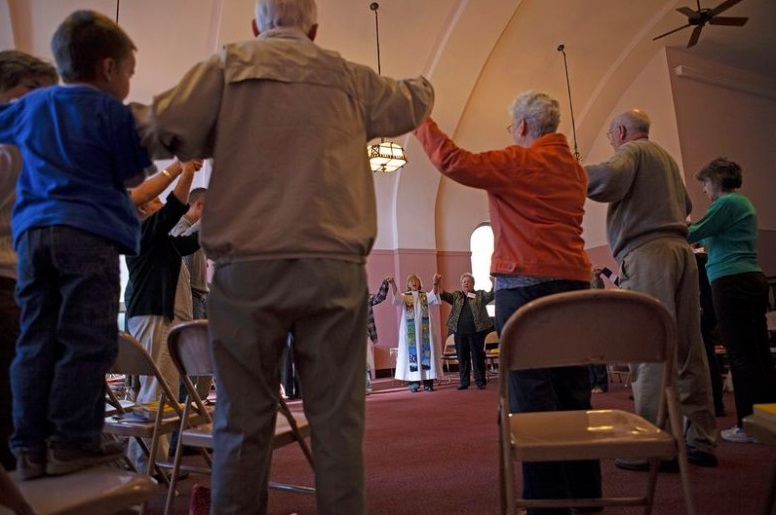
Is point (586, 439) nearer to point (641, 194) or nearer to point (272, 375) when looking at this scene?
point (272, 375)

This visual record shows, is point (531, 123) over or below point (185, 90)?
over

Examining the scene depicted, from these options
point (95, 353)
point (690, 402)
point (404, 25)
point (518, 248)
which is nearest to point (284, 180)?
point (95, 353)

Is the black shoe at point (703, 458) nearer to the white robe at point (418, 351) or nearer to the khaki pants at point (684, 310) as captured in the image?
the khaki pants at point (684, 310)

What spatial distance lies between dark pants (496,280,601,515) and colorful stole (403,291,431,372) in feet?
20.4

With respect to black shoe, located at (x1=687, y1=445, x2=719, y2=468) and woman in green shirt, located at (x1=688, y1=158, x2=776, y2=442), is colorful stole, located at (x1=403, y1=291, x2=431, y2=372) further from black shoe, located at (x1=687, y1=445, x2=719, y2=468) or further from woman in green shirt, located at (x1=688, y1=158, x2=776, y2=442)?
black shoe, located at (x1=687, y1=445, x2=719, y2=468)

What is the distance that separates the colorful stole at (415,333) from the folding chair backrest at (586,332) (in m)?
6.83

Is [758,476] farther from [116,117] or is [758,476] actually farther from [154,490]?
[116,117]

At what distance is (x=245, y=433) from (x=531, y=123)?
4.99ft

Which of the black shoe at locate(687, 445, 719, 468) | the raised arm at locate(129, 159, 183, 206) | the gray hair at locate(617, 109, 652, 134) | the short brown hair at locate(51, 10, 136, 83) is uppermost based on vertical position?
the gray hair at locate(617, 109, 652, 134)

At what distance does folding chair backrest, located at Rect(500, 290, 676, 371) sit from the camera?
4.65 ft

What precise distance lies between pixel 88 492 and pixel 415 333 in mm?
7408

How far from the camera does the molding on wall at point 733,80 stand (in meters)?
10.5

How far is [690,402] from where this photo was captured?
8.79ft

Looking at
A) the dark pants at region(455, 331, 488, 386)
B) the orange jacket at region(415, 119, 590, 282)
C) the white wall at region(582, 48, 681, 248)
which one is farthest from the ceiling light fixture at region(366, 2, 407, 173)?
the orange jacket at region(415, 119, 590, 282)
